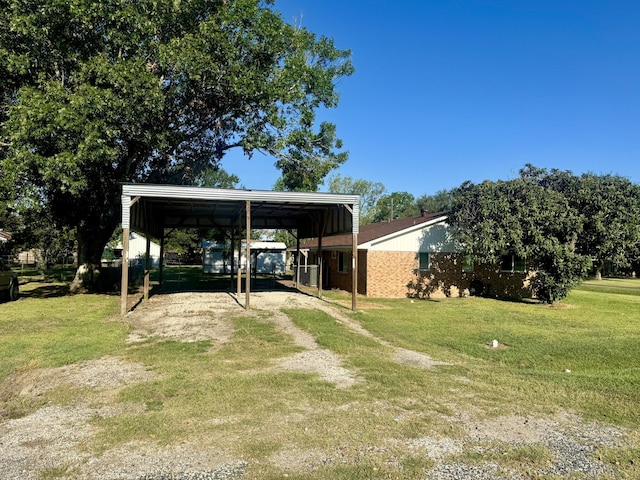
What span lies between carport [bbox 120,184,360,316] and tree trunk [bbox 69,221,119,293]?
234 centimetres

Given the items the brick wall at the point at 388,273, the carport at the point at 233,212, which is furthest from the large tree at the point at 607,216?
the carport at the point at 233,212

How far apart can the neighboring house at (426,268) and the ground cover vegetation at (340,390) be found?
27.0 feet

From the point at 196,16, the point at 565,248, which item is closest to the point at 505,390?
the point at 565,248

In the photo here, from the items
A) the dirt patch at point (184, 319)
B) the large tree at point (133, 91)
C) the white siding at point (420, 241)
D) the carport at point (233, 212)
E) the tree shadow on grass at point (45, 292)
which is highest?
the large tree at point (133, 91)

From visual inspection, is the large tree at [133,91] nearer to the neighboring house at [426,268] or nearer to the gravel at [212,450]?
the neighboring house at [426,268]

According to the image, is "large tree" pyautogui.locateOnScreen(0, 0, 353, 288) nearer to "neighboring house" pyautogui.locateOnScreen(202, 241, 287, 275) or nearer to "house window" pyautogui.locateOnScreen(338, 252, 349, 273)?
"house window" pyautogui.locateOnScreen(338, 252, 349, 273)

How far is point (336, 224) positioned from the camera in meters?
18.0

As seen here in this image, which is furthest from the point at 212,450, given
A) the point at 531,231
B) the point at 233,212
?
the point at 233,212

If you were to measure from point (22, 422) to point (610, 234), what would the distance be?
750 inches

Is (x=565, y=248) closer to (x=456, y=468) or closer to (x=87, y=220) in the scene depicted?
(x=456, y=468)

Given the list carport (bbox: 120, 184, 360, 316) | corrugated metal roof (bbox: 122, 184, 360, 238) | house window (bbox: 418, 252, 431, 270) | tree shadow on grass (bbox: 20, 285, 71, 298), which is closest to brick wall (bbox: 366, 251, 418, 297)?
house window (bbox: 418, 252, 431, 270)

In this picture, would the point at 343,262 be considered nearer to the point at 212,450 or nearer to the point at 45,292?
the point at 45,292

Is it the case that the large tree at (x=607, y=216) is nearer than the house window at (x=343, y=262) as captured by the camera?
Yes

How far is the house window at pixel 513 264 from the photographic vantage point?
71.3ft
